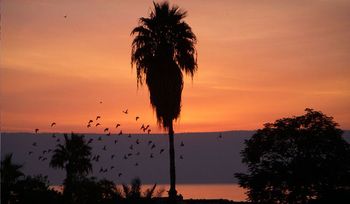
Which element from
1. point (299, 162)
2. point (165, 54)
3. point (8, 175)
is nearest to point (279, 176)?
point (299, 162)

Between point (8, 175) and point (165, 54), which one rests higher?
point (165, 54)

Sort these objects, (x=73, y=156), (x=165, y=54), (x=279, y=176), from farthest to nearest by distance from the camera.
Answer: (x=73, y=156) < (x=279, y=176) < (x=165, y=54)

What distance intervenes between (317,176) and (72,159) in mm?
26327

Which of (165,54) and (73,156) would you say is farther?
(73,156)

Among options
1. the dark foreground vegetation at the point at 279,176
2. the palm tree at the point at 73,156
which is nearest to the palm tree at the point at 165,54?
the dark foreground vegetation at the point at 279,176

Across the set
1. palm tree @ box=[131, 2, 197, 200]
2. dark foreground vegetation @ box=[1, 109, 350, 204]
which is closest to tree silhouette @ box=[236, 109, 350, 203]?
dark foreground vegetation @ box=[1, 109, 350, 204]

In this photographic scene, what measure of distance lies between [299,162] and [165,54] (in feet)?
46.4

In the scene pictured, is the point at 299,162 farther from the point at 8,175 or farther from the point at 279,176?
the point at 8,175

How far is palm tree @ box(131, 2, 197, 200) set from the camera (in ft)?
116

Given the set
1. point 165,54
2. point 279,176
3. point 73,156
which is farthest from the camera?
point 73,156

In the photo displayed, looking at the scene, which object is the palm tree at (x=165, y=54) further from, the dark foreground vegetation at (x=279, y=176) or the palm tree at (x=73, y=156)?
the palm tree at (x=73, y=156)

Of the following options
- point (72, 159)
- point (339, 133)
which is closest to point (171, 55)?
point (339, 133)

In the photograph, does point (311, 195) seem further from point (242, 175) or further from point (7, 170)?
point (7, 170)

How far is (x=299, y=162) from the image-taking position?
4212 centimetres
